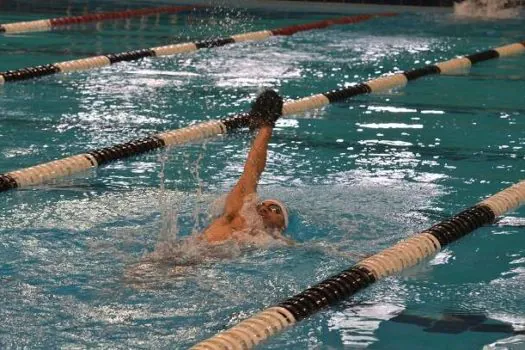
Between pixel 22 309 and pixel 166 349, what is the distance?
575mm

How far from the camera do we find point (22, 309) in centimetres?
382

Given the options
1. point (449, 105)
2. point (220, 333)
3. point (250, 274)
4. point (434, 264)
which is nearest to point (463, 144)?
point (449, 105)

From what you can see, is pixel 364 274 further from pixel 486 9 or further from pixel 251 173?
pixel 486 9

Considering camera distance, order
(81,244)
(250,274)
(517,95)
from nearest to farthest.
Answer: (250,274) → (81,244) → (517,95)

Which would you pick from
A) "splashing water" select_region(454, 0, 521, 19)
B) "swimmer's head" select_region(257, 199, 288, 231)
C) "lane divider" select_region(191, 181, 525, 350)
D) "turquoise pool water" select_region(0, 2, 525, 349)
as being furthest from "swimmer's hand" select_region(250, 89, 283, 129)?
"splashing water" select_region(454, 0, 521, 19)

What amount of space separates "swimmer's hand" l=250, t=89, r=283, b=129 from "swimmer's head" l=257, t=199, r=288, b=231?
0.98 feet

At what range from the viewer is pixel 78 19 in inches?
441

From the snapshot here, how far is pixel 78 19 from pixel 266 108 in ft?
23.6

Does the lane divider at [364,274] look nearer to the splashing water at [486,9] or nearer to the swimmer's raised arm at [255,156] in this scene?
the swimmer's raised arm at [255,156]

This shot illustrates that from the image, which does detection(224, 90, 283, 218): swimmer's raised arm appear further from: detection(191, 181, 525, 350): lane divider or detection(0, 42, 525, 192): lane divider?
detection(0, 42, 525, 192): lane divider

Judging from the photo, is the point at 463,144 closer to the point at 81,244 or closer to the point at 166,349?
the point at 81,244

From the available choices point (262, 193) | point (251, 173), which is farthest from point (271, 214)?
point (262, 193)

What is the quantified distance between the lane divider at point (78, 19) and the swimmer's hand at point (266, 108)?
21.0ft

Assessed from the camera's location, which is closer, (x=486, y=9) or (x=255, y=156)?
(x=255, y=156)
